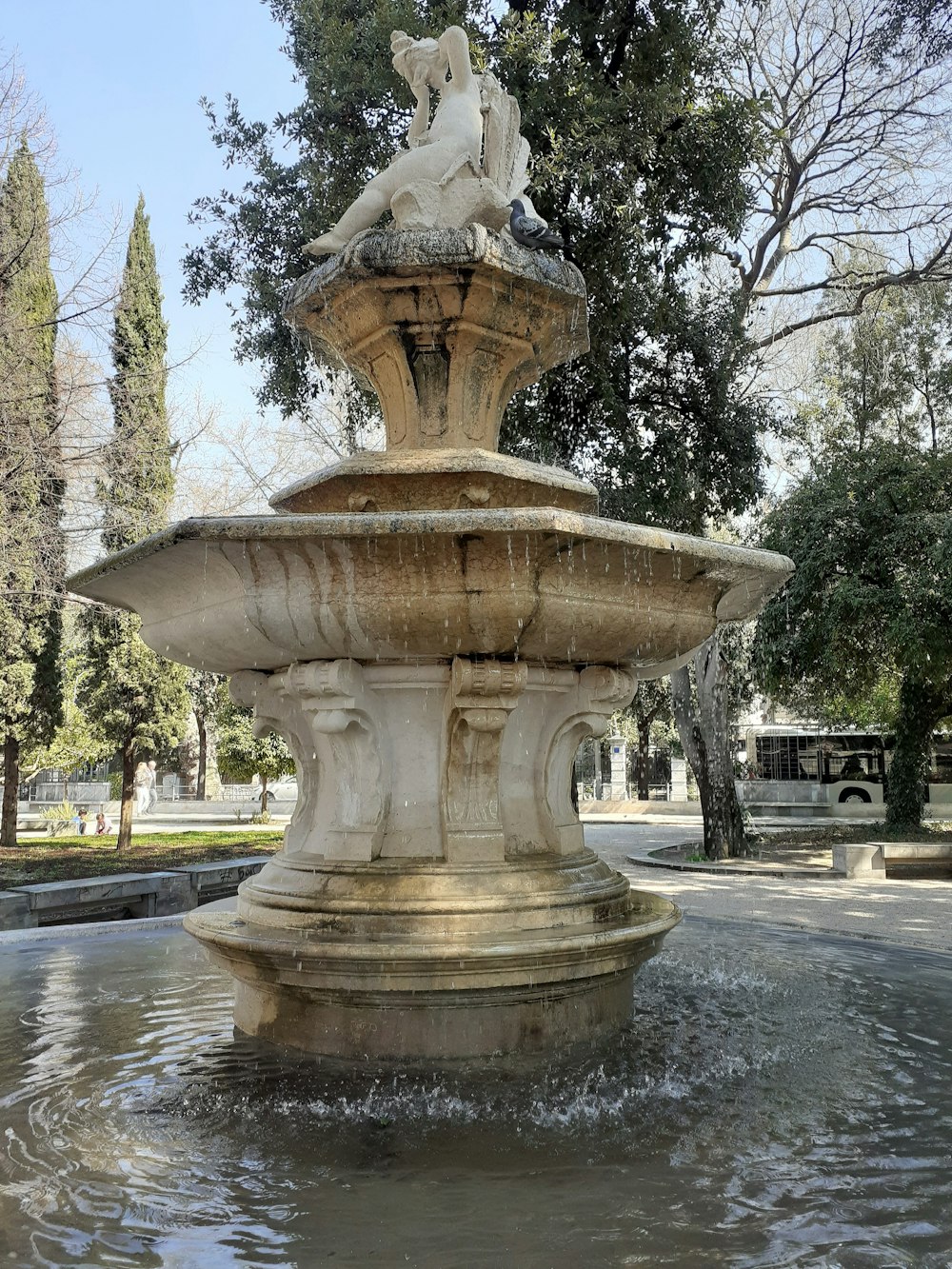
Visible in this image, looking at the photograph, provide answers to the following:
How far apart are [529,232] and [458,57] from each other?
1.09 meters

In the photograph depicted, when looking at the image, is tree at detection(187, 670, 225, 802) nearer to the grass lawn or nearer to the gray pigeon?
the grass lawn

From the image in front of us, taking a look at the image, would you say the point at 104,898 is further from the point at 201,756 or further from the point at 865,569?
the point at 201,756

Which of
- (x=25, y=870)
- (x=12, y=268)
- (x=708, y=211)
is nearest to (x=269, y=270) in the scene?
(x=12, y=268)

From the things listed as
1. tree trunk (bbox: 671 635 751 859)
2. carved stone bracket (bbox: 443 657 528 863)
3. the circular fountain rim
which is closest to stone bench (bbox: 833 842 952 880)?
tree trunk (bbox: 671 635 751 859)

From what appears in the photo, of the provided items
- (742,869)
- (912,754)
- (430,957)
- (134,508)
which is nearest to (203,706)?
(134,508)

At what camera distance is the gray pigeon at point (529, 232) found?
4.89 m

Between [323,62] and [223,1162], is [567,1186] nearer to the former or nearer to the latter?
[223,1162]

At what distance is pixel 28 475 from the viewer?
41.9 ft

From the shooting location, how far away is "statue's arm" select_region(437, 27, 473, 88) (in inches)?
202

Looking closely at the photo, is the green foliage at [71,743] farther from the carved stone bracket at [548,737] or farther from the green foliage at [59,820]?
the carved stone bracket at [548,737]

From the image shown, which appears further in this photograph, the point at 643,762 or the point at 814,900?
the point at 643,762

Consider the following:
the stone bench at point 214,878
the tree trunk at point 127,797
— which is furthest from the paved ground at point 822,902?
the tree trunk at point 127,797

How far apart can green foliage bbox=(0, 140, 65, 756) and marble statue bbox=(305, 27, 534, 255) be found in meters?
8.42

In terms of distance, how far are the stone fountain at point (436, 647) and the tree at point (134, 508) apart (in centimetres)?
949
